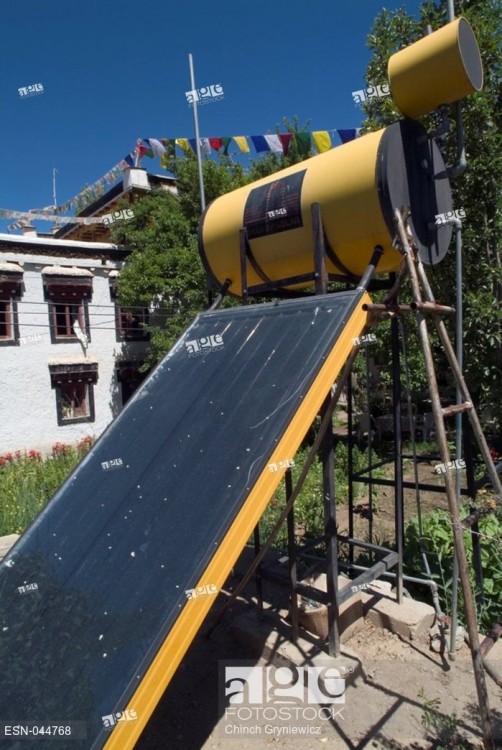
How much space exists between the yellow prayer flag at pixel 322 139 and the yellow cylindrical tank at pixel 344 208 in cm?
968

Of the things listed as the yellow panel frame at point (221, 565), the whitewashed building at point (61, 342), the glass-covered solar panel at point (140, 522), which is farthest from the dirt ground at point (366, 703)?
the whitewashed building at point (61, 342)

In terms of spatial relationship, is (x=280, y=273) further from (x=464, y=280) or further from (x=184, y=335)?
(x=464, y=280)

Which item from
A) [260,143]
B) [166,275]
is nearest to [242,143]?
[260,143]

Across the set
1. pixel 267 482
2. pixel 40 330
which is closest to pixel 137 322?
pixel 40 330

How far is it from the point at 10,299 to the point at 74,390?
316 centimetres

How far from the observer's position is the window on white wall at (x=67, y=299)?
1489 cm

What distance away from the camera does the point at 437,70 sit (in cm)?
330

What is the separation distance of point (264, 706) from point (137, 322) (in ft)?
46.9

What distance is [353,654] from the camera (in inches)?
149

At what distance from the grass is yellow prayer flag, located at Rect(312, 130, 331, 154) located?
364 inches

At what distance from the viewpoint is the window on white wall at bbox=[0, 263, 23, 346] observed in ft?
45.6

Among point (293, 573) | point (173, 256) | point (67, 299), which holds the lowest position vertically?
point (293, 573)

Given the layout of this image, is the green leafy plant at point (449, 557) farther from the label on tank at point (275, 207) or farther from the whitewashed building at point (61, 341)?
the whitewashed building at point (61, 341)

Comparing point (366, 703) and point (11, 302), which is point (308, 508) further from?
point (11, 302)
